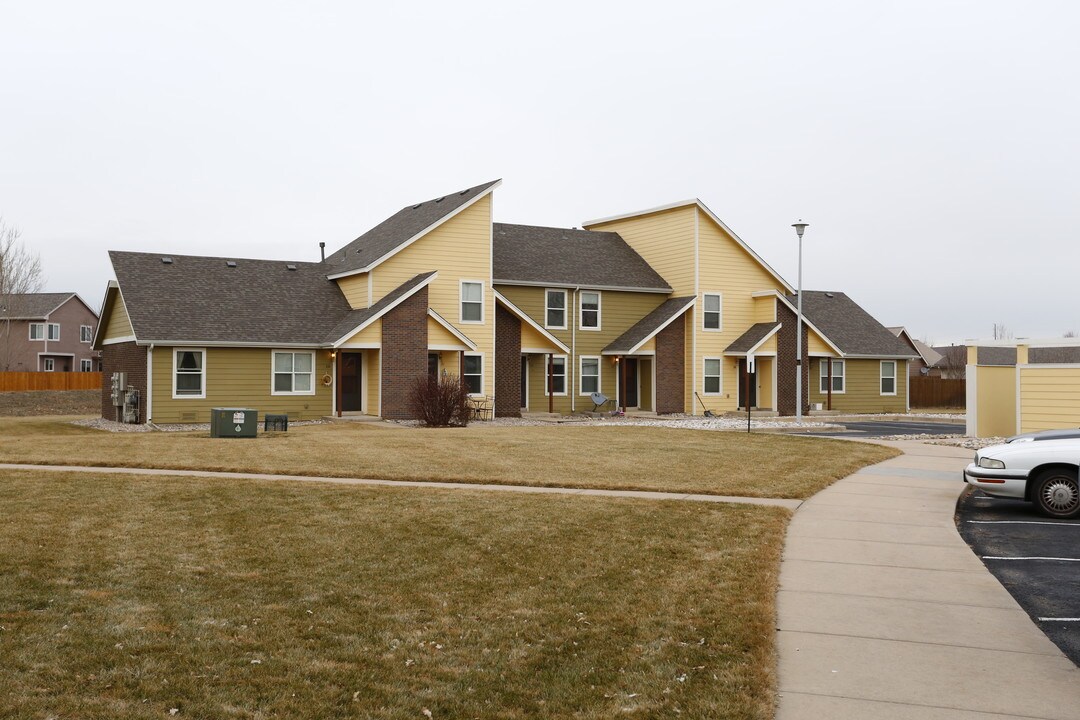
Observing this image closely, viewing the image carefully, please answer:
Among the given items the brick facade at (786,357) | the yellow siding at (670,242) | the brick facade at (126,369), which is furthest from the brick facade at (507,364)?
the brick facade at (126,369)

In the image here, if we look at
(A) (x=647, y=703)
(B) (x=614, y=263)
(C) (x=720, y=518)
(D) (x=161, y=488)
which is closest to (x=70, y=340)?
(B) (x=614, y=263)

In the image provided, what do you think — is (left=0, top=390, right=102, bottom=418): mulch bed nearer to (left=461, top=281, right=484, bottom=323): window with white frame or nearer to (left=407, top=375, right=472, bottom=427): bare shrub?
(left=461, top=281, right=484, bottom=323): window with white frame

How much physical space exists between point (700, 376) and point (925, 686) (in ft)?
112

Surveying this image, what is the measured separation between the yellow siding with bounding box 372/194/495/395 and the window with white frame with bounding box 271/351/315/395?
10.8 ft

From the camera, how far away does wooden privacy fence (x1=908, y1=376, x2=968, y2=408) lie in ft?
184

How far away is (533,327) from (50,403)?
28.3 metres

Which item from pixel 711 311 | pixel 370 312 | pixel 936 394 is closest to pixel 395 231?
pixel 370 312

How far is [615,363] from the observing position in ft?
132

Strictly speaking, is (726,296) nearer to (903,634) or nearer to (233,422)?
(233,422)

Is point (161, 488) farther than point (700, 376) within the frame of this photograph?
No

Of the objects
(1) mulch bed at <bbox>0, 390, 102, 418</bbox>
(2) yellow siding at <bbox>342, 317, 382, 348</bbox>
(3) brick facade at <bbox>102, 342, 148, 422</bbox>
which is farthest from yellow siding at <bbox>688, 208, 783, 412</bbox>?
(1) mulch bed at <bbox>0, 390, 102, 418</bbox>

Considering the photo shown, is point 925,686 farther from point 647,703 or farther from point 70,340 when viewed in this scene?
point 70,340

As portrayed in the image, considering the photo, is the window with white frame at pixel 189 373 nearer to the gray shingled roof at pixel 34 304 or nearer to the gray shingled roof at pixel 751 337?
the gray shingled roof at pixel 751 337

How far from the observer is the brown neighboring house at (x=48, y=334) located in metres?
72.8
